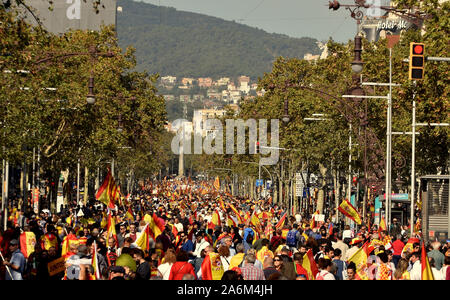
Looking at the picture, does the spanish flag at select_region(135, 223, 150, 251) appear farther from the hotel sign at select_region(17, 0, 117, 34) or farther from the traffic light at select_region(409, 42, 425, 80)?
the hotel sign at select_region(17, 0, 117, 34)

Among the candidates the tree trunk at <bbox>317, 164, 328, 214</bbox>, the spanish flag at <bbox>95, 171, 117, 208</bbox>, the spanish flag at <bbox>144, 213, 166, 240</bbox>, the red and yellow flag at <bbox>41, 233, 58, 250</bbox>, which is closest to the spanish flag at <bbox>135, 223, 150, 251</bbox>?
the spanish flag at <bbox>144, 213, 166, 240</bbox>

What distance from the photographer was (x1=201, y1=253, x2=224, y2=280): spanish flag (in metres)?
14.9

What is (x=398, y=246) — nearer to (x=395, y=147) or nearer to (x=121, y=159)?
(x=395, y=147)

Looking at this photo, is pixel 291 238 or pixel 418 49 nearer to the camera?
pixel 418 49

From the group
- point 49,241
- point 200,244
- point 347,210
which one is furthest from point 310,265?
point 347,210

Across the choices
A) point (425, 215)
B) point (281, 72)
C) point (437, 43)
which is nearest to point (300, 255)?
point (437, 43)

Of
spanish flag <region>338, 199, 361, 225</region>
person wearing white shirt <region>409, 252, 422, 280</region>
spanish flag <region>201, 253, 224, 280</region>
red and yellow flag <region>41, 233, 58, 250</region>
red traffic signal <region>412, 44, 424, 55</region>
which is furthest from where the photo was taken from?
spanish flag <region>338, 199, 361, 225</region>

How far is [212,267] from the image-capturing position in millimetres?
15023

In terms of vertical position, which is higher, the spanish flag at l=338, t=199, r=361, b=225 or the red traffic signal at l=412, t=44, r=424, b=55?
the red traffic signal at l=412, t=44, r=424, b=55

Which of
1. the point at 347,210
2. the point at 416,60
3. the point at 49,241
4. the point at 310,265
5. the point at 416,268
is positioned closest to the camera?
the point at 416,268

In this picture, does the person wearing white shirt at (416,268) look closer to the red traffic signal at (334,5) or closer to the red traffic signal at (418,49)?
the red traffic signal at (418,49)

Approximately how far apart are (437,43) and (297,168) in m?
50.2

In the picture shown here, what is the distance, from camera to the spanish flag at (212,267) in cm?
1493

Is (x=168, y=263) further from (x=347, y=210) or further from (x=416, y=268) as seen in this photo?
(x=347, y=210)
